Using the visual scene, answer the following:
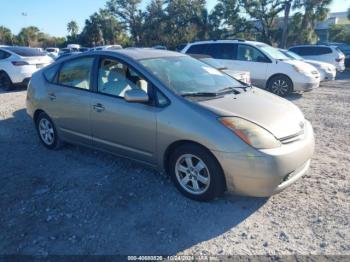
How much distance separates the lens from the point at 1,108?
8.67m

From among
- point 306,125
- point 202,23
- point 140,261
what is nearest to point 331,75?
point 306,125

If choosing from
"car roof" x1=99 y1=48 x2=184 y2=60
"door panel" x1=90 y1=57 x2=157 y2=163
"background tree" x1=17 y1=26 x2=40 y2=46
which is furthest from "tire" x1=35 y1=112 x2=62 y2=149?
"background tree" x1=17 y1=26 x2=40 y2=46

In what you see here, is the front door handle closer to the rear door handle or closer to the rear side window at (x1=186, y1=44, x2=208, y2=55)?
the rear door handle

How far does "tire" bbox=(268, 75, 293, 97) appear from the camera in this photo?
33.2 ft

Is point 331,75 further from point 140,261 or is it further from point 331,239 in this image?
point 140,261

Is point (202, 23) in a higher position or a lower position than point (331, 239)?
higher

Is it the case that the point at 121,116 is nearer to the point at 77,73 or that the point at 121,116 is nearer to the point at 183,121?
the point at 183,121

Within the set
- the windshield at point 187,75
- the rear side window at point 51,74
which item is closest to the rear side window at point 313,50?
the windshield at point 187,75

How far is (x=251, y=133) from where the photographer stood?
3.29m

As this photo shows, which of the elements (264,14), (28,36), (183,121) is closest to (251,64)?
(183,121)

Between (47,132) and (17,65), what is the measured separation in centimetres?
709

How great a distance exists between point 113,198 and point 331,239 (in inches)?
88.5

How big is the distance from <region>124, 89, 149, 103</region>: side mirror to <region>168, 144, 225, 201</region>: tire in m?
0.68

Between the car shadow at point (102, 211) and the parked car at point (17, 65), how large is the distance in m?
7.40
